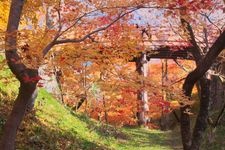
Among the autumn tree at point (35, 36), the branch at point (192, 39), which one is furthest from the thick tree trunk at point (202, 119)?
the autumn tree at point (35, 36)

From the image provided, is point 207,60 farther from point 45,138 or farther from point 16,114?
point 45,138

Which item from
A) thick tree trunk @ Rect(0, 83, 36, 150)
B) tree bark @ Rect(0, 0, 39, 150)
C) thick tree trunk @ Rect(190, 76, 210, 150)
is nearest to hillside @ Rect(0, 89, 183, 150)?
thick tree trunk @ Rect(0, 83, 36, 150)

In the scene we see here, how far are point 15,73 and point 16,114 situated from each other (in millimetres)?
1091

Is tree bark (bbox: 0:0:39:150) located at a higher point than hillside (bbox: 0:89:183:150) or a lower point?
higher

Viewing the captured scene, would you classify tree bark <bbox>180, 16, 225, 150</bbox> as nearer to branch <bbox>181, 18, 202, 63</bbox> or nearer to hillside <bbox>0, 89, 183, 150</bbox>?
branch <bbox>181, 18, 202, 63</bbox>

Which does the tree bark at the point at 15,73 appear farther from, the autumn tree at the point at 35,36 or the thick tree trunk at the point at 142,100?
the thick tree trunk at the point at 142,100

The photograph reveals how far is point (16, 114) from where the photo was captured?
10.2 m

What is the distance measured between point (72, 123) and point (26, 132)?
582 cm

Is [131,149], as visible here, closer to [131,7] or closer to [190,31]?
[190,31]

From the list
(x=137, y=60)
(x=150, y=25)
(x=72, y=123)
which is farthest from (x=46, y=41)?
(x=137, y=60)

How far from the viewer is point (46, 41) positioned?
437 inches

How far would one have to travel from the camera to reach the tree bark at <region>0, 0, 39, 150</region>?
364 inches

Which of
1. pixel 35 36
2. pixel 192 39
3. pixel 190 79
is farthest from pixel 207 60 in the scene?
pixel 35 36

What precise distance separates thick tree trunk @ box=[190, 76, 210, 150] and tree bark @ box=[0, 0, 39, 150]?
5.25 m
